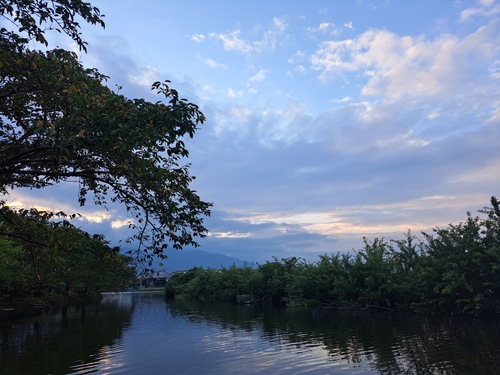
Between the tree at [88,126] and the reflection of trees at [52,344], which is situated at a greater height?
the tree at [88,126]

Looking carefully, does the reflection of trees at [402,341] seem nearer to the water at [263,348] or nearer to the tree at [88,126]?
the water at [263,348]

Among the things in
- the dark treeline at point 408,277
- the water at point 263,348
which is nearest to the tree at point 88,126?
the water at point 263,348

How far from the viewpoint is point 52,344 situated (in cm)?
1870

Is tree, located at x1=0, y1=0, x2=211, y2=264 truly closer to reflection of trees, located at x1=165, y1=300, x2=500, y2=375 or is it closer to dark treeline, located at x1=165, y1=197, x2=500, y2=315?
reflection of trees, located at x1=165, y1=300, x2=500, y2=375

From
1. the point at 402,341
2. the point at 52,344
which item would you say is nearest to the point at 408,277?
the point at 402,341

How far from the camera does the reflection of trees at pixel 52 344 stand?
1420cm

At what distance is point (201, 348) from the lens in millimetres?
17797

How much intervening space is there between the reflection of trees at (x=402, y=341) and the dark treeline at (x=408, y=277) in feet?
6.25

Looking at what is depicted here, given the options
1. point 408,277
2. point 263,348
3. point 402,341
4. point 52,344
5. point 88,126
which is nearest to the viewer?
point 88,126

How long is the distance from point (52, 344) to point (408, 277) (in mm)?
25879

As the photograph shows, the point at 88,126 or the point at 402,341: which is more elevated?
the point at 88,126

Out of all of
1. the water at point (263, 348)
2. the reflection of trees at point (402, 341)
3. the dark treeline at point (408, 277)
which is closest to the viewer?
the reflection of trees at point (402, 341)

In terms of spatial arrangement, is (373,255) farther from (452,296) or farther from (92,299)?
(92,299)

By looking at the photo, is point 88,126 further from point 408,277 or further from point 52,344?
point 408,277
